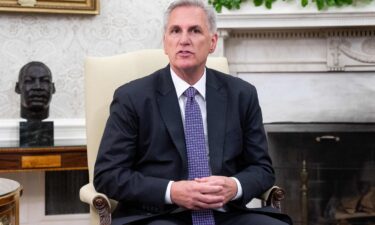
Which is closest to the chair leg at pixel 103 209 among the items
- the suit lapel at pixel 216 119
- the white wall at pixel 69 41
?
the suit lapel at pixel 216 119

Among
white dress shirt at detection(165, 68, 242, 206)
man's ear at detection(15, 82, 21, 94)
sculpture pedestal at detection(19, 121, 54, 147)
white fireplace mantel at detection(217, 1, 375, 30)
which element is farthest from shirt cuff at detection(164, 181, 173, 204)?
white fireplace mantel at detection(217, 1, 375, 30)

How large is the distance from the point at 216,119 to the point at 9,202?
2.53ft

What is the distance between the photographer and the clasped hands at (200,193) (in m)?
1.71

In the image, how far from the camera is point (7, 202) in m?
1.80

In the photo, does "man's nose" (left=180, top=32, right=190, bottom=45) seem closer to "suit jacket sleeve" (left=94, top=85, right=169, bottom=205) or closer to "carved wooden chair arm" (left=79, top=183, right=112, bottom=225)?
"suit jacket sleeve" (left=94, top=85, right=169, bottom=205)

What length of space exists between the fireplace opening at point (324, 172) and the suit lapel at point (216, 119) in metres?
1.51

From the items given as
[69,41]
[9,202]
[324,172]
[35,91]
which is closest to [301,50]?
[324,172]

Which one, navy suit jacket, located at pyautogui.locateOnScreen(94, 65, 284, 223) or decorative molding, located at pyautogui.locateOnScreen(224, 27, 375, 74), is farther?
decorative molding, located at pyautogui.locateOnScreen(224, 27, 375, 74)

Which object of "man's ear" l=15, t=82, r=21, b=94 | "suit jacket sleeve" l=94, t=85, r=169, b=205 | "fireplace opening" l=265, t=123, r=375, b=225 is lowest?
"fireplace opening" l=265, t=123, r=375, b=225

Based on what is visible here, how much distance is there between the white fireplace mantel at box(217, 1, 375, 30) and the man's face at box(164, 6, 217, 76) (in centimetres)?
129

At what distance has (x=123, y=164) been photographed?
1814mm

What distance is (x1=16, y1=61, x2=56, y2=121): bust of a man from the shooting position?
273cm

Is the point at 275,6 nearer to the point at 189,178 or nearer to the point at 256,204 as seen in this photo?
the point at 256,204

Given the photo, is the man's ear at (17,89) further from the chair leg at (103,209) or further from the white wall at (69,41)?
the chair leg at (103,209)
